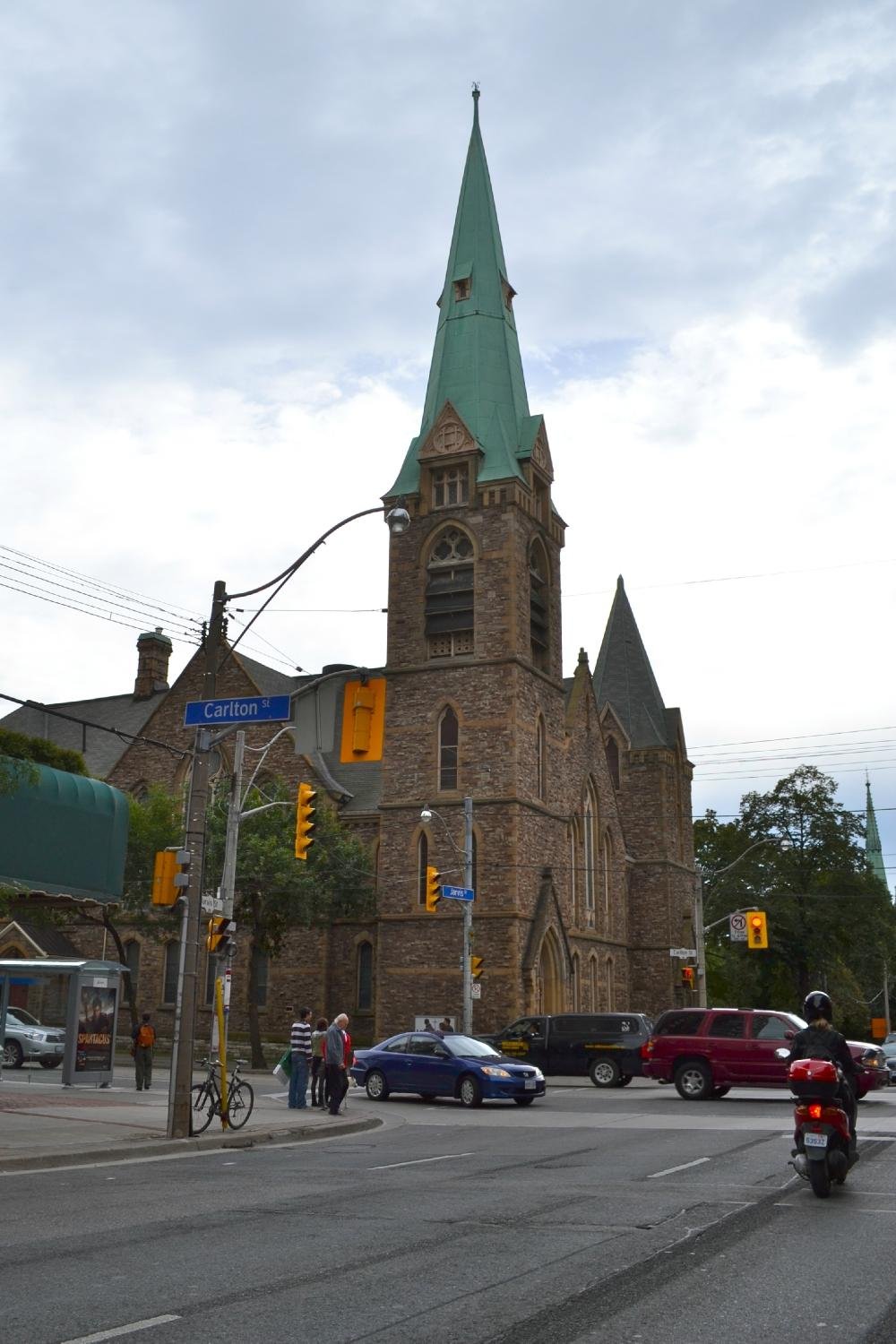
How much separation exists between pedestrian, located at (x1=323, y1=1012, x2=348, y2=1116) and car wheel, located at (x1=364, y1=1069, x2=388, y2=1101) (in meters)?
4.21

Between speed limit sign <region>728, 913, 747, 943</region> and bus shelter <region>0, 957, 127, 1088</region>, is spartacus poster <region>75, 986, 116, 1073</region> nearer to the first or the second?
bus shelter <region>0, 957, 127, 1088</region>

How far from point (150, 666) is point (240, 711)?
146 ft

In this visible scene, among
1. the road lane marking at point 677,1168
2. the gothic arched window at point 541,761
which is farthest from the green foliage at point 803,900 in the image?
the road lane marking at point 677,1168

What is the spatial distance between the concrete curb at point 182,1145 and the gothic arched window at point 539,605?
90.0 feet

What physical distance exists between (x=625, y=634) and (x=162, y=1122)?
1894 inches

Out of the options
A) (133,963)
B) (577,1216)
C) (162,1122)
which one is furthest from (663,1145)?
(133,963)

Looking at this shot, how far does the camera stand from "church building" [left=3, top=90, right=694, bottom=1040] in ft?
139

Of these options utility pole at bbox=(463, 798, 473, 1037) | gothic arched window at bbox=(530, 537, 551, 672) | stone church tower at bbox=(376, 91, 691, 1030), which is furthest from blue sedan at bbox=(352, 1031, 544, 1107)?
gothic arched window at bbox=(530, 537, 551, 672)

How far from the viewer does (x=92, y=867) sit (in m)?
22.8

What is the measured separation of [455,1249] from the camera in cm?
835

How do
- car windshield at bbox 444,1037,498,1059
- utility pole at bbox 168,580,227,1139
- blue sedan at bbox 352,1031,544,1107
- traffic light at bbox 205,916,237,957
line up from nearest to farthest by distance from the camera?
utility pole at bbox 168,580,227,1139, traffic light at bbox 205,916,237,957, blue sedan at bbox 352,1031,544,1107, car windshield at bbox 444,1037,498,1059

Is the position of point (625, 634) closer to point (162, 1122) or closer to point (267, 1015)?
point (267, 1015)

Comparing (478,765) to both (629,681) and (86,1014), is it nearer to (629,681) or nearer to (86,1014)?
(86,1014)

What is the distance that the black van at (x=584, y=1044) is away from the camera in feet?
103
